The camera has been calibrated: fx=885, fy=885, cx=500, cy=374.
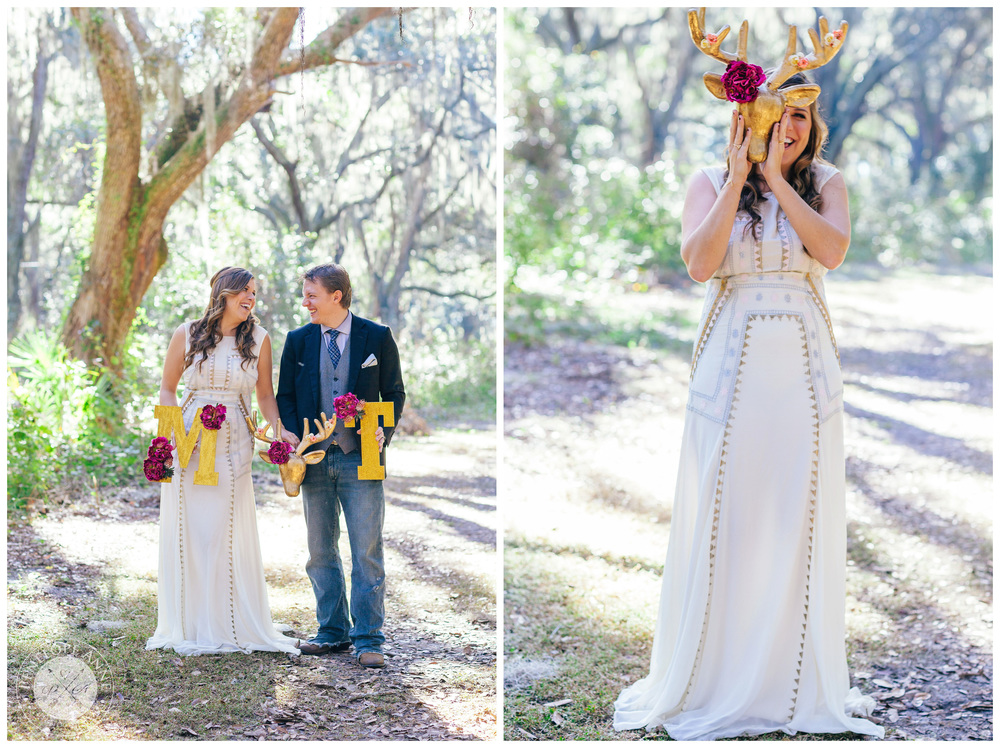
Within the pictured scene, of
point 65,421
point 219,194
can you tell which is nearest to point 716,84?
point 219,194

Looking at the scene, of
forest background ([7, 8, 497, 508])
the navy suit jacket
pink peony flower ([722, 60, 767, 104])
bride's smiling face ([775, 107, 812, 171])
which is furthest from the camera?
forest background ([7, 8, 497, 508])

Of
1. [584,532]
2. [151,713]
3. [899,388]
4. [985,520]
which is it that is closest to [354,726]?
[151,713]

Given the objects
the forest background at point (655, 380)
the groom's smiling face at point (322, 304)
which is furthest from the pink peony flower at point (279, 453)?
the forest background at point (655, 380)

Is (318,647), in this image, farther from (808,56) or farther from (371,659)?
(808,56)

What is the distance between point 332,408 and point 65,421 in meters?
3.39

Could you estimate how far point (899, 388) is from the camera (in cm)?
909

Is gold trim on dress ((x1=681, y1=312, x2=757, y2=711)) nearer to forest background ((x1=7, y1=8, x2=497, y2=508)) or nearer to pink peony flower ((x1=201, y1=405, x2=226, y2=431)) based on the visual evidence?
pink peony flower ((x1=201, y1=405, x2=226, y2=431))

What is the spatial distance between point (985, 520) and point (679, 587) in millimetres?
3757

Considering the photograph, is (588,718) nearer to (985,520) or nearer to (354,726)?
(354,726)

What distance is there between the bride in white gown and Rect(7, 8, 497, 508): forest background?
216cm

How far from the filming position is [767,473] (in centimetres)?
285

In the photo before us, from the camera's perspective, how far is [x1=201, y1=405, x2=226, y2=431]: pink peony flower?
3449 millimetres

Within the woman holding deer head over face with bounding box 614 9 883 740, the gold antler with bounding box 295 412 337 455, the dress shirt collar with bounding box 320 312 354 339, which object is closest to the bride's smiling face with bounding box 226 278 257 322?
the dress shirt collar with bounding box 320 312 354 339

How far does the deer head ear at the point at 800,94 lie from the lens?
2.74 m
